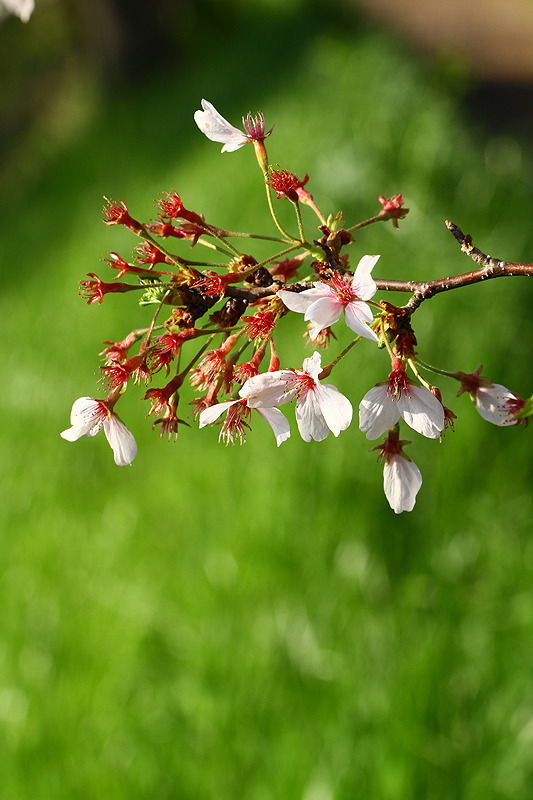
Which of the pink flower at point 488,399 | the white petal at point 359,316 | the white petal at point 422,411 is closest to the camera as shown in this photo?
the white petal at point 359,316

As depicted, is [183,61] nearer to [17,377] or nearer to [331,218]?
[17,377]

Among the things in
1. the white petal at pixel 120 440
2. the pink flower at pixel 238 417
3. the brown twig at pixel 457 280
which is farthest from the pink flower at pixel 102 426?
the brown twig at pixel 457 280

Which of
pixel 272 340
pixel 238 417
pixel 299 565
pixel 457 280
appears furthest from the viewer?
pixel 299 565

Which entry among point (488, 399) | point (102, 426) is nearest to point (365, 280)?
point (488, 399)

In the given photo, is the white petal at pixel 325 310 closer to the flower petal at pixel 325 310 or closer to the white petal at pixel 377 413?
the flower petal at pixel 325 310

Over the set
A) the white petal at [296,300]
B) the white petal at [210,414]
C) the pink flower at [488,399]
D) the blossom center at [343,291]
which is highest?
the pink flower at [488,399]

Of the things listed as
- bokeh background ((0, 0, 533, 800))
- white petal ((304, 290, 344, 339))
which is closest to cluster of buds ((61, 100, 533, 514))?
white petal ((304, 290, 344, 339))

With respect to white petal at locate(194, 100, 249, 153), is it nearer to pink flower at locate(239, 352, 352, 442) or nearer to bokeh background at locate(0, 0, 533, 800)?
pink flower at locate(239, 352, 352, 442)

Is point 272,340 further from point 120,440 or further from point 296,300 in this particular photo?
point 120,440
